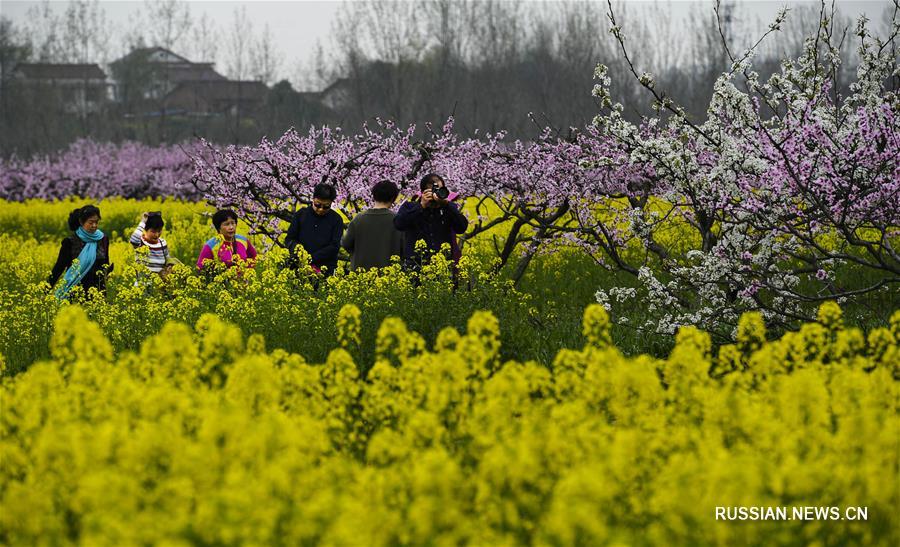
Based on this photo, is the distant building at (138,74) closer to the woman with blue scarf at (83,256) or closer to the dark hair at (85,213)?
the dark hair at (85,213)

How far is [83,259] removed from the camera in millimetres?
11234

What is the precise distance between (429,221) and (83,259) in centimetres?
414

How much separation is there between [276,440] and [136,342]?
5.78 metres

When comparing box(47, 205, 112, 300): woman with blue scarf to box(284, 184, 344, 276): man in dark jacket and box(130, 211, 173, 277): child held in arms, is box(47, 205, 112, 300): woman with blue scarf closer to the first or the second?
box(130, 211, 173, 277): child held in arms

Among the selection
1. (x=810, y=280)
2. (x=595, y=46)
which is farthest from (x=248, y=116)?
(x=810, y=280)

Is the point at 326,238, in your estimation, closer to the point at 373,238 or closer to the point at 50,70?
the point at 373,238

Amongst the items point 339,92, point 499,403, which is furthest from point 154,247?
point 339,92

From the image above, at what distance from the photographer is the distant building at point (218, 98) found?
55469mm

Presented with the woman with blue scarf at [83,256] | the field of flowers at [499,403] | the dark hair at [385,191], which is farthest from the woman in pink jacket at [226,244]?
the dark hair at [385,191]

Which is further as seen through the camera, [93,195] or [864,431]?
[93,195]

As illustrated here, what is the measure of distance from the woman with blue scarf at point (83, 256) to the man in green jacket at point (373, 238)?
3.04 metres

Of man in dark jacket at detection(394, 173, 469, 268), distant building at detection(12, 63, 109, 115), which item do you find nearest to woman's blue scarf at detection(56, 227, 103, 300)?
man in dark jacket at detection(394, 173, 469, 268)

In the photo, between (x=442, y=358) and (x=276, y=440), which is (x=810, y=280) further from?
(x=276, y=440)

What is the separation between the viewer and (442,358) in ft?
16.5
